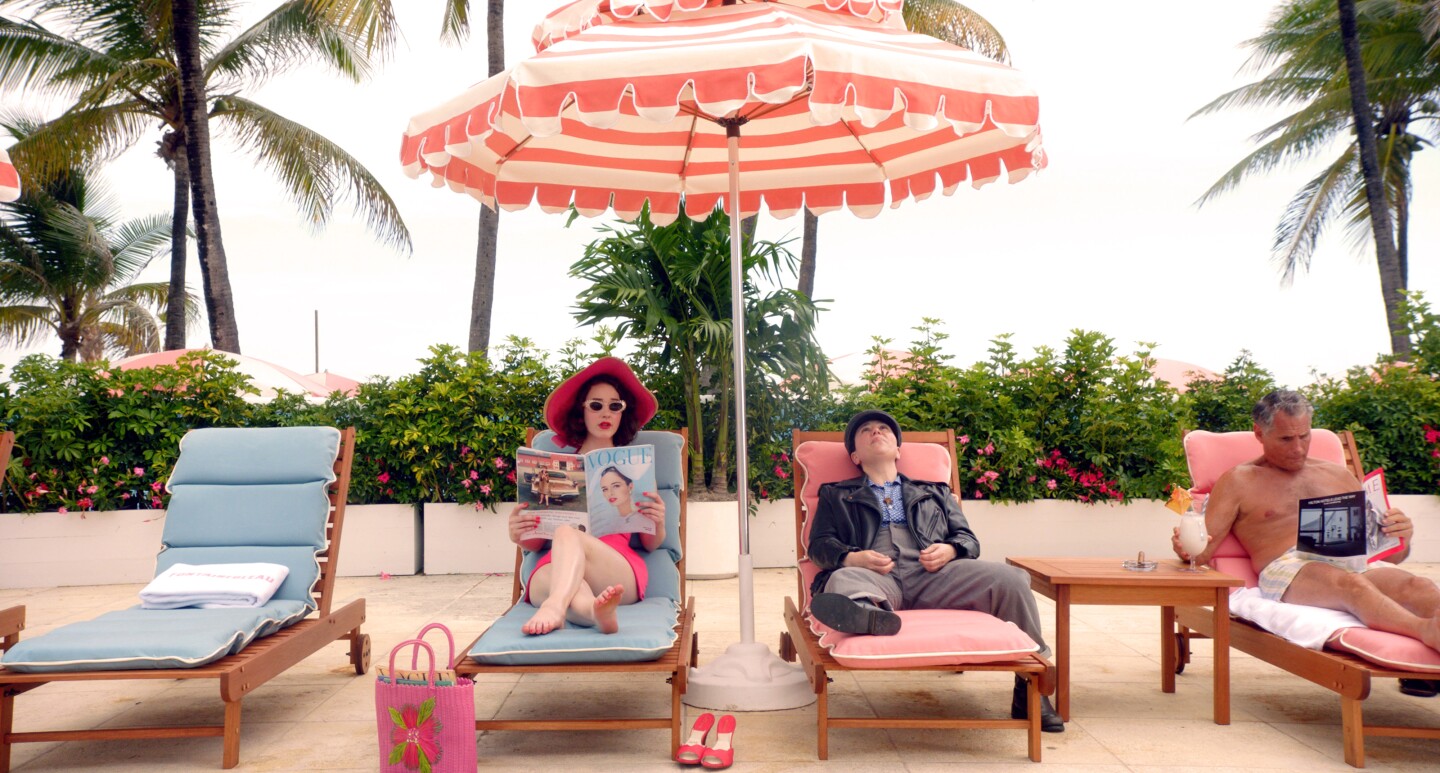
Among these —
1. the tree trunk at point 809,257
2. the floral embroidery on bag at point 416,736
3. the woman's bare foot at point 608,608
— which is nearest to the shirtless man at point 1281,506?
the woman's bare foot at point 608,608

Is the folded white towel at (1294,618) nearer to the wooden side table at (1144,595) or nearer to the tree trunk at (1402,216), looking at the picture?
the wooden side table at (1144,595)

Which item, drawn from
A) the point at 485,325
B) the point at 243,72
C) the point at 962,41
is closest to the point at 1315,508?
the point at 485,325

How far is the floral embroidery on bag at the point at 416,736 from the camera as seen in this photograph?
3.09 metres

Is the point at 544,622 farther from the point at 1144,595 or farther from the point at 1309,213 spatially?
the point at 1309,213

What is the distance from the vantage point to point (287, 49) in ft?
54.3

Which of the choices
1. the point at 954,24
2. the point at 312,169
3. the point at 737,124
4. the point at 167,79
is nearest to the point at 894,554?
the point at 737,124

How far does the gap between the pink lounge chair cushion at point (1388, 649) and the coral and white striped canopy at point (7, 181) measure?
5.51m

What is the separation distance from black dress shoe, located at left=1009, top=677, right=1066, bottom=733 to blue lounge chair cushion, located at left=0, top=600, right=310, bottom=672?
279 cm

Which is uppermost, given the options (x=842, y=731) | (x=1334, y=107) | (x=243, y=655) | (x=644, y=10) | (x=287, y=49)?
(x=1334, y=107)

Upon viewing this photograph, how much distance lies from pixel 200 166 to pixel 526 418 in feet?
27.8

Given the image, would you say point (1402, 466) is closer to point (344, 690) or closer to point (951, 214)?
point (344, 690)

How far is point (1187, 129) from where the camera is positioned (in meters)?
22.7

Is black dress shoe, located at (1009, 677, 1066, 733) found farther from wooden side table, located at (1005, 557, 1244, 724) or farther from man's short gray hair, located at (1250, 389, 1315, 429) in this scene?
man's short gray hair, located at (1250, 389, 1315, 429)

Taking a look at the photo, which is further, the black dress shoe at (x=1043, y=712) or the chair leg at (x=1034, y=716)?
the black dress shoe at (x=1043, y=712)
